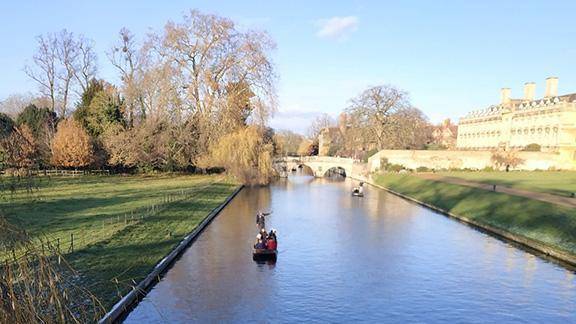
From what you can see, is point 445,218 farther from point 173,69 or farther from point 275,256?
point 173,69

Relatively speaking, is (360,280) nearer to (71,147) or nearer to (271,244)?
(271,244)

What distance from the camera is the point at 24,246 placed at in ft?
13.3

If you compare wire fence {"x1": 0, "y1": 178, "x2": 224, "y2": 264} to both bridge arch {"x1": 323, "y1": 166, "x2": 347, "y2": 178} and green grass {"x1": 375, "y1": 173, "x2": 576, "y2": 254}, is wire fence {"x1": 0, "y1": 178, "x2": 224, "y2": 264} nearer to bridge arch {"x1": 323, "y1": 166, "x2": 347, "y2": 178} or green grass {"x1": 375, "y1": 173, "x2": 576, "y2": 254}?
green grass {"x1": 375, "y1": 173, "x2": 576, "y2": 254}

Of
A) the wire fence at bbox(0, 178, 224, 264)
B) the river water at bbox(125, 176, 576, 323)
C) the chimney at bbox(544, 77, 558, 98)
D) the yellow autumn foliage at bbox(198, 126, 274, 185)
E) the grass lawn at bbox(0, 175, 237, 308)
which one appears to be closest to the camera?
the river water at bbox(125, 176, 576, 323)

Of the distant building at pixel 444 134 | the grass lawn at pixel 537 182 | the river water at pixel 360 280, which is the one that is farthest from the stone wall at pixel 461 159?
the distant building at pixel 444 134

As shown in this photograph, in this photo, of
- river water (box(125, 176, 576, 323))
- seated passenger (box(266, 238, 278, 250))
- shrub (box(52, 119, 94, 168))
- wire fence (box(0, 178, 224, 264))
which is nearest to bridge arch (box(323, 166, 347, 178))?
shrub (box(52, 119, 94, 168))

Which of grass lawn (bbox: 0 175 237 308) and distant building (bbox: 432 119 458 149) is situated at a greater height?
distant building (bbox: 432 119 458 149)

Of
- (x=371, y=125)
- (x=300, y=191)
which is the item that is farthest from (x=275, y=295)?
(x=371, y=125)

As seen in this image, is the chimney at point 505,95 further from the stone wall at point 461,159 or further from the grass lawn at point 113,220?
the grass lawn at point 113,220

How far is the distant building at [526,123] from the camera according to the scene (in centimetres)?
7300

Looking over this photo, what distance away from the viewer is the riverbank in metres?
23.0

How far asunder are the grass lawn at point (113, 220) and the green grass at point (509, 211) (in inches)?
732

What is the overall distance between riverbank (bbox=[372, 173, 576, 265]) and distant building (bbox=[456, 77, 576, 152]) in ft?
133

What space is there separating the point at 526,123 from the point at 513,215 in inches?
2449
